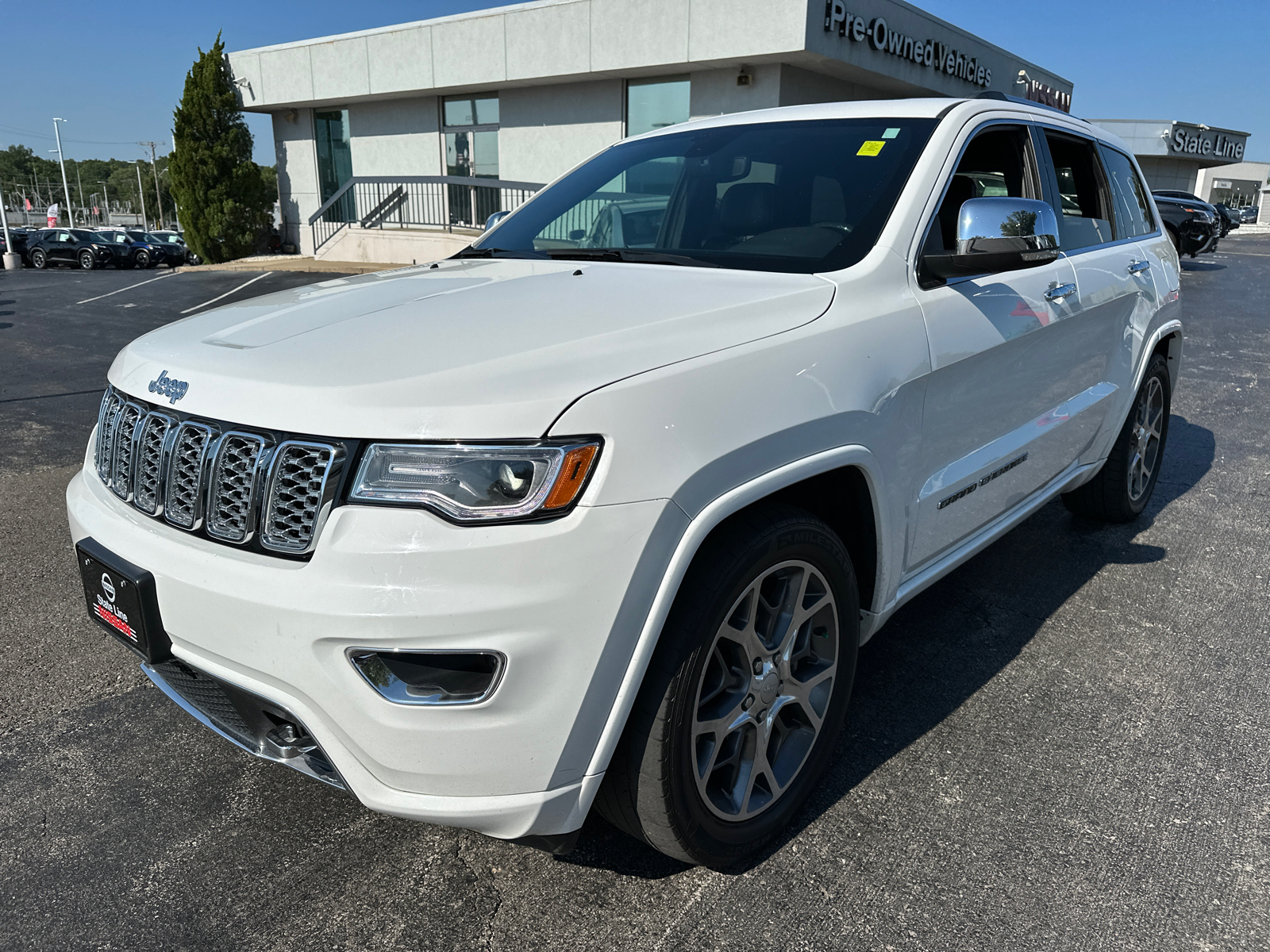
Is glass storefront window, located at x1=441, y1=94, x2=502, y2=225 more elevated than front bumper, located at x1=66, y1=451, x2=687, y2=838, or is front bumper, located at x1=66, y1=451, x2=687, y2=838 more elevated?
glass storefront window, located at x1=441, y1=94, x2=502, y2=225

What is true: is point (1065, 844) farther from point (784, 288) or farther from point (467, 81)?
point (467, 81)

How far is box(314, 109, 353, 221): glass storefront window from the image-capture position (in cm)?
2467

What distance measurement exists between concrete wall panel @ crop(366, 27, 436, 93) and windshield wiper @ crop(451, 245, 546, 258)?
19784 mm

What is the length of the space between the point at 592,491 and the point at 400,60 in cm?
2276

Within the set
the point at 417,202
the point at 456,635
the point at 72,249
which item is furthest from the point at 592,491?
the point at 72,249

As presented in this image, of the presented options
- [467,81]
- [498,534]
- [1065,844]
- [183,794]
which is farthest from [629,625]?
[467,81]

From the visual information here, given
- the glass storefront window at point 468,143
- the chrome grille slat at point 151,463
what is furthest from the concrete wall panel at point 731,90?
the chrome grille slat at point 151,463

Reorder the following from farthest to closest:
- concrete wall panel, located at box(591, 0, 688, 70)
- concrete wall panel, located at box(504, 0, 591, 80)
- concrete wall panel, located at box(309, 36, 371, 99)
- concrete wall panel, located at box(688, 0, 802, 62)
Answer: concrete wall panel, located at box(309, 36, 371, 99)
concrete wall panel, located at box(504, 0, 591, 80)
concrete wall panel, located at box(591, 0, 688, 70)
concrete wall panel, located at box(688, 0, 802, 62)

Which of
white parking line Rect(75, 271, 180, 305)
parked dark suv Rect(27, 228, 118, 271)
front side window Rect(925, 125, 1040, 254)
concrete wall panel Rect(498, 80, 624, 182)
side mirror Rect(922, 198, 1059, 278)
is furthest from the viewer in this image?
parked dark suv Rect(27, 228, 118, 271)

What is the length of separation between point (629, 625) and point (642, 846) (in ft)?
2.88

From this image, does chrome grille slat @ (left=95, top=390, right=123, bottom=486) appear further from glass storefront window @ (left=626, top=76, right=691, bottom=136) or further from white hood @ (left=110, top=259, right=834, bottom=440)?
glass storefront window @ (left=626, top=76, right=691, bottom=136)

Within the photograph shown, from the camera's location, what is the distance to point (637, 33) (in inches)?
694

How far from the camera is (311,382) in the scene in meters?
1.78

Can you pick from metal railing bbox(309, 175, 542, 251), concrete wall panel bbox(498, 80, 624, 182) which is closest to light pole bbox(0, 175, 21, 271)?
metal railing bbox(309, 175, 542, 251)
